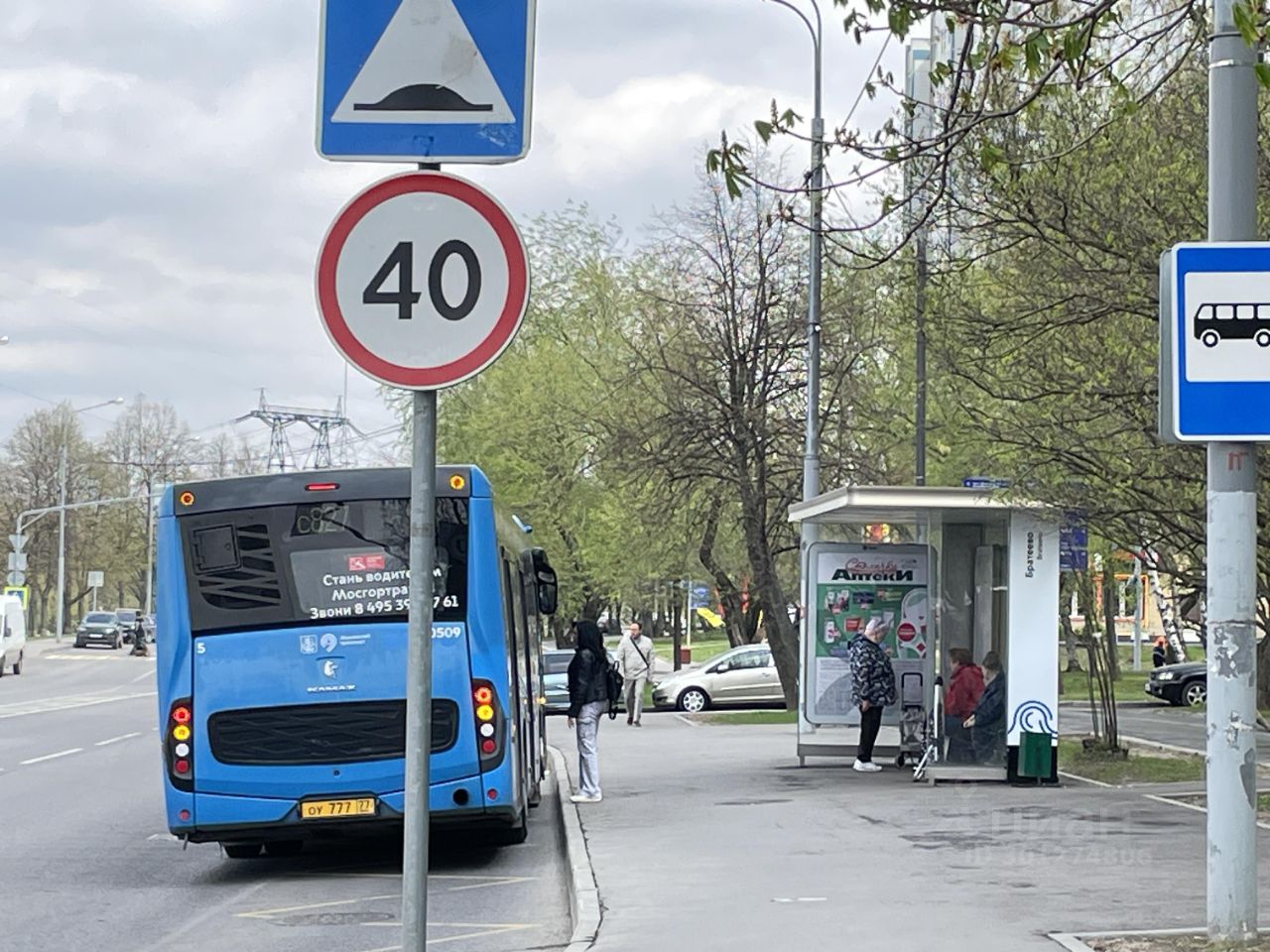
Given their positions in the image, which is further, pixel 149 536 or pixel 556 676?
pixel 149 536

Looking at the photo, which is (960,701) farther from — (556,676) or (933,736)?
(556,676)

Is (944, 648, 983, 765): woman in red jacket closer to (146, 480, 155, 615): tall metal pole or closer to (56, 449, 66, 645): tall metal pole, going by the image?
(56, 449, 66, 645): tall metal pole

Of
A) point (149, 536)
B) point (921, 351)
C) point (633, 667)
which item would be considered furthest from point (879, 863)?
point (149, 536)

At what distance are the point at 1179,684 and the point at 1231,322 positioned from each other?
37641 millimetres

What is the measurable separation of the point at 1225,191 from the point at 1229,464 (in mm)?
1217

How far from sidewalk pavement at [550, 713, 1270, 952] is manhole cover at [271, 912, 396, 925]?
55.3 inches

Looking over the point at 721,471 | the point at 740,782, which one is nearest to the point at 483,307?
the point at 740,782

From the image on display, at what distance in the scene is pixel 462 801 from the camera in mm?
13742

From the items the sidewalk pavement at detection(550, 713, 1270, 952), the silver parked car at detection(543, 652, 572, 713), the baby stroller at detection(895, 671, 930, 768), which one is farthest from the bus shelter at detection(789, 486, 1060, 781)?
the silver parked car at detection(543, 652, 572, 713)

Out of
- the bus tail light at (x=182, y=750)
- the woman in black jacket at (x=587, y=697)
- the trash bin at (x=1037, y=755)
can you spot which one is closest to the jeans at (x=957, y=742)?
the trash bin at (x=1037, y=755)

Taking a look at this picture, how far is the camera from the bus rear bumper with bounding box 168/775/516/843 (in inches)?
538

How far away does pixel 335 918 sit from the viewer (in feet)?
38.2

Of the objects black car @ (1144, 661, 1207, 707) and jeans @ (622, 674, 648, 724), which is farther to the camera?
black car @ (1144, 661, 1207, 707)

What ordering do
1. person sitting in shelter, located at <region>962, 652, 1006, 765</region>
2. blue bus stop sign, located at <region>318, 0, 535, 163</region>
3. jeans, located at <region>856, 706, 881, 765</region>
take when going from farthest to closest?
jeans, located at <region>856, 706, 881, 765</region>, person sitting in shelter, located at <region>962, 652, 1006, 765</region>, blue bus stop sign, located at <region>318, 0, 535, 163</region>
